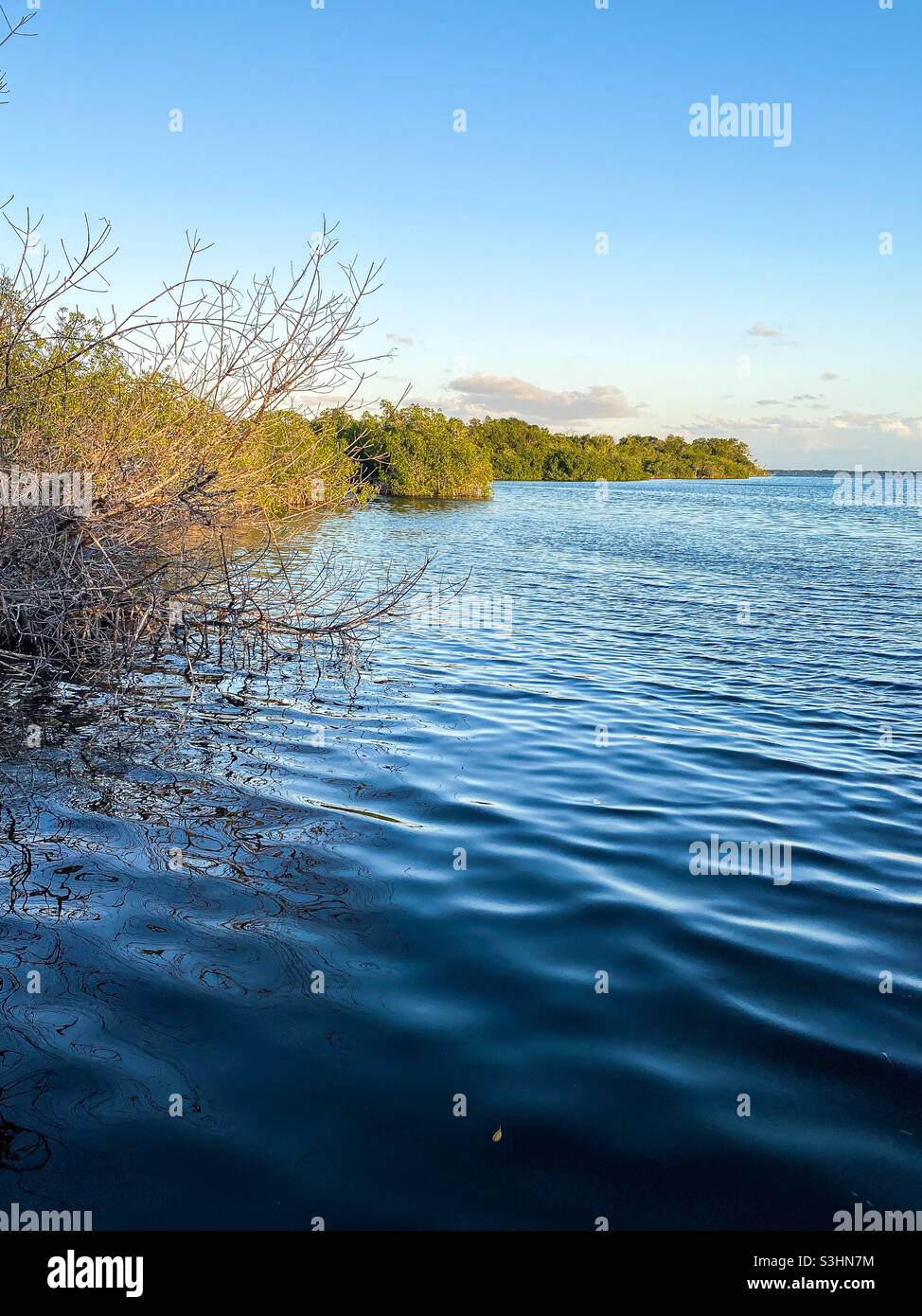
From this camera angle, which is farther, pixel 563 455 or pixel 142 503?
pixel 563 455

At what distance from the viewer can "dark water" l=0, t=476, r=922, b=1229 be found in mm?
2959

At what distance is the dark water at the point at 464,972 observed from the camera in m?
2.96

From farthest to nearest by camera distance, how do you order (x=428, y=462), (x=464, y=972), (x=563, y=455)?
1. (x=563, y=455)
2. (x=428, y=462)
3. (x=464, y=972)

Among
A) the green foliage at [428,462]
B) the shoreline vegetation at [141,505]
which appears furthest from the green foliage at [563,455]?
the shoreline vegetation at [141,505]

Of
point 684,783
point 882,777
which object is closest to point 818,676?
point 882,777

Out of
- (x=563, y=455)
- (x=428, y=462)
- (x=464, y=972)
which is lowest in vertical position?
(x=464, y=972)

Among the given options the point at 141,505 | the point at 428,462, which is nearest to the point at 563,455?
the point at 428,462

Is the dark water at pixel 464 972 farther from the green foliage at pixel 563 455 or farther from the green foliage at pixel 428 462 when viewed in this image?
the green foliage at pixel 563 455

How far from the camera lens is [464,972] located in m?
4.21

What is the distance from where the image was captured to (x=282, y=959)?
428 cm

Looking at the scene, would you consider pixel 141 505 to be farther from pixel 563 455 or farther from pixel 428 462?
pixel 563 455

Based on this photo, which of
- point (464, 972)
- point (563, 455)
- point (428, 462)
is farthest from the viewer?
point (563, 455)

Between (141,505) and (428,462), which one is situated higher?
(428,462)

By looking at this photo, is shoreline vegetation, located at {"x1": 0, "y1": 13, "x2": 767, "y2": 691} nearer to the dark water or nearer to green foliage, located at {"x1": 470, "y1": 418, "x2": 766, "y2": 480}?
the dark water
